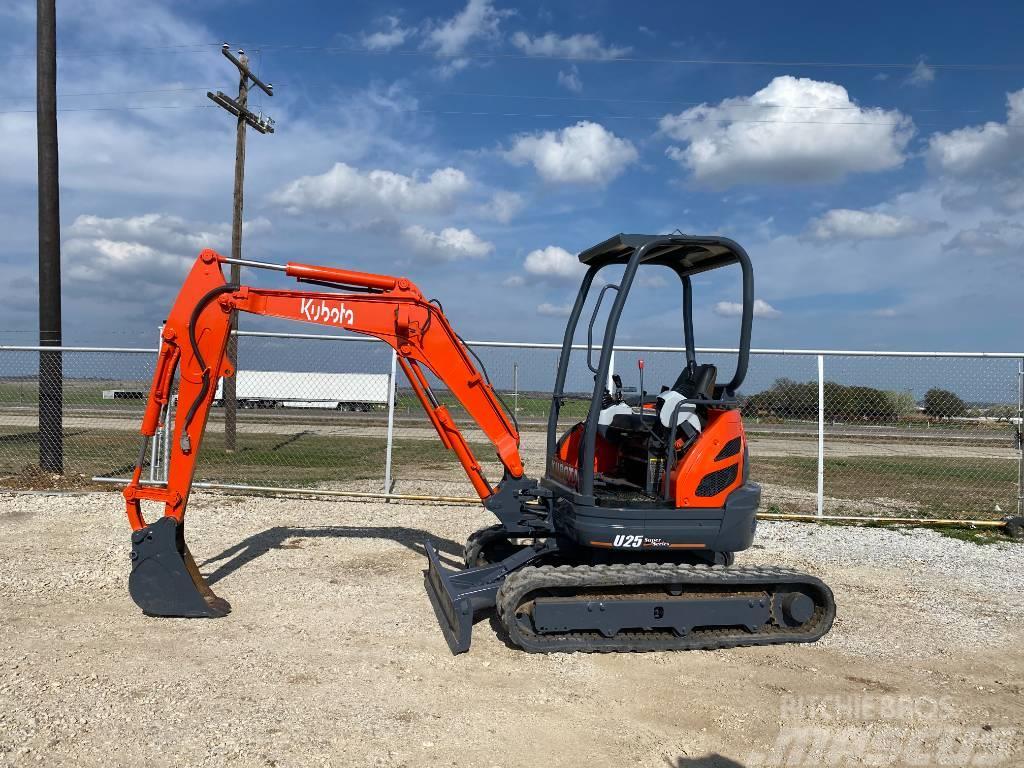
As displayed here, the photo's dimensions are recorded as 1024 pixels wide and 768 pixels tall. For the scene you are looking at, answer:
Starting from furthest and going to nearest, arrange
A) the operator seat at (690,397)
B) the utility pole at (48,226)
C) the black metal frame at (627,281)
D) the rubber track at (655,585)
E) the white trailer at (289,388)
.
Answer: the white trailer at (289,388) → the utility pole at (48,226) → the operator seat at (690,397) → the black metal frame at (627,281) → the rubber track at (655,585)

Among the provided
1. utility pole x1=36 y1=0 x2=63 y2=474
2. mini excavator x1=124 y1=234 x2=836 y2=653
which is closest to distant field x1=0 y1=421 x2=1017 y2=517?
utility pole x1=36 y1=0 x2=63 y2=474

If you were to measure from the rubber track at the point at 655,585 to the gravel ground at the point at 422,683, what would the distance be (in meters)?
0.09

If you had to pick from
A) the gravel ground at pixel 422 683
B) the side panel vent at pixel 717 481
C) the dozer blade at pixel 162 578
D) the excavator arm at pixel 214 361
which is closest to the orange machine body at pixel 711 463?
the side panel vent at pixel 717 481

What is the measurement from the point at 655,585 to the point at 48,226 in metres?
11.6

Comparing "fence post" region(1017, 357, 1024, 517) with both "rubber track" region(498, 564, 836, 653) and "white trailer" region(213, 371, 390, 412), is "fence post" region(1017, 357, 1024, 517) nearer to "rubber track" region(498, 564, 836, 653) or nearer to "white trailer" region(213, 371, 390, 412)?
"rubber track" region(498, 564, 836, 653)

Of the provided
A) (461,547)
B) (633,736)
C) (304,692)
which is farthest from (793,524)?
(304,692)

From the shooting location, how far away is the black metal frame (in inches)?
207

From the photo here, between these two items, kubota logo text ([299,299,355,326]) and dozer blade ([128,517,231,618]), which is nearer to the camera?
dozer blade ([128,517,231,618])

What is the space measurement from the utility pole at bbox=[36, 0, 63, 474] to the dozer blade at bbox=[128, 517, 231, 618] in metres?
7.24

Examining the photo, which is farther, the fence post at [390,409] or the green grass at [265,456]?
the green grass at [265,456]

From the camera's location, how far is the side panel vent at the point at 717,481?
537 cm

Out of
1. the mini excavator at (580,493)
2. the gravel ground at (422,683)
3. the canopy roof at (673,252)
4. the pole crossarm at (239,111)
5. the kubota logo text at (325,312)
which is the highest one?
the pole crossarm at (239,111)

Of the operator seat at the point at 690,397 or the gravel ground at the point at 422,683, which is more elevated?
the operator seat at the point at 690,397

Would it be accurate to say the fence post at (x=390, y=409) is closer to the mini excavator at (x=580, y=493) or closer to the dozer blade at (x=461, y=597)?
the mini excavator at (x=580, y=493)
